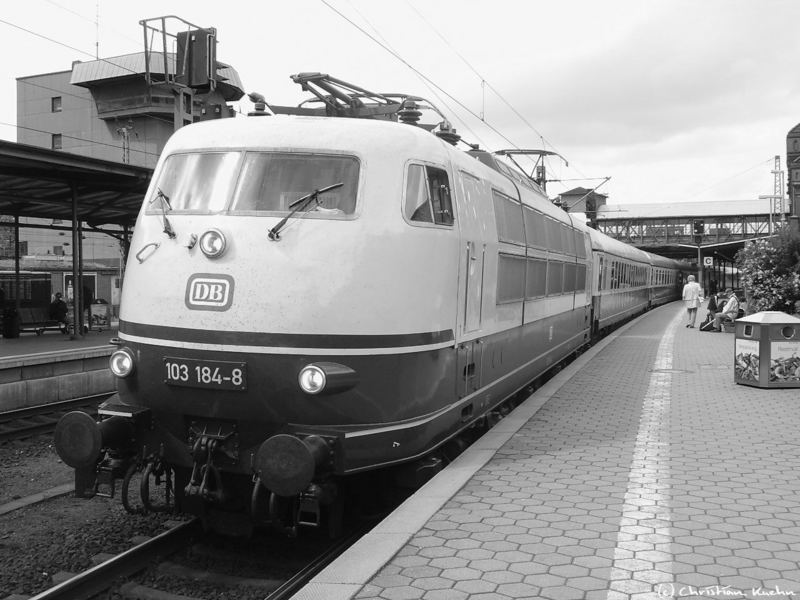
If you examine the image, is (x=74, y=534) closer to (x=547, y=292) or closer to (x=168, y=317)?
(x=168, y=317)

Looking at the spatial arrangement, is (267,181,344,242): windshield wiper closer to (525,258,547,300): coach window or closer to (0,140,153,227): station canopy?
(525,258,547,300): coach window

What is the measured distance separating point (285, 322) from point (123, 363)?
54.4 inches

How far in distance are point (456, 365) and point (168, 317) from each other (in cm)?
233

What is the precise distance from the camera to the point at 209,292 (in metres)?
5.50

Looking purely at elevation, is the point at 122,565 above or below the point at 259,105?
below

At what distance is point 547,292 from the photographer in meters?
10.8

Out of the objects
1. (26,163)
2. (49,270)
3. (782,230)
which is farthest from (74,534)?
(49,270)

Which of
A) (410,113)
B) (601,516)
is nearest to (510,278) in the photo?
(410,113)

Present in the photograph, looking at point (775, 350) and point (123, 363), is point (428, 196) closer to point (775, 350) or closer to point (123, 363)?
point (123, 363)

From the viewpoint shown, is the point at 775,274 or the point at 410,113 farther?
the point at 775,274

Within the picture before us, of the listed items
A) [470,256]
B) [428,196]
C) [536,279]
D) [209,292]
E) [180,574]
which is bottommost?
[180,574]

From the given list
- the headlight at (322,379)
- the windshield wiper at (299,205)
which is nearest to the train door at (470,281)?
the windshield wiper at (299,205)

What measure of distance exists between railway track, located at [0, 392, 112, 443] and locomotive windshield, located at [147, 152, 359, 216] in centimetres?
A: 591

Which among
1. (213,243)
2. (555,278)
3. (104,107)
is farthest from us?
(104,107)
